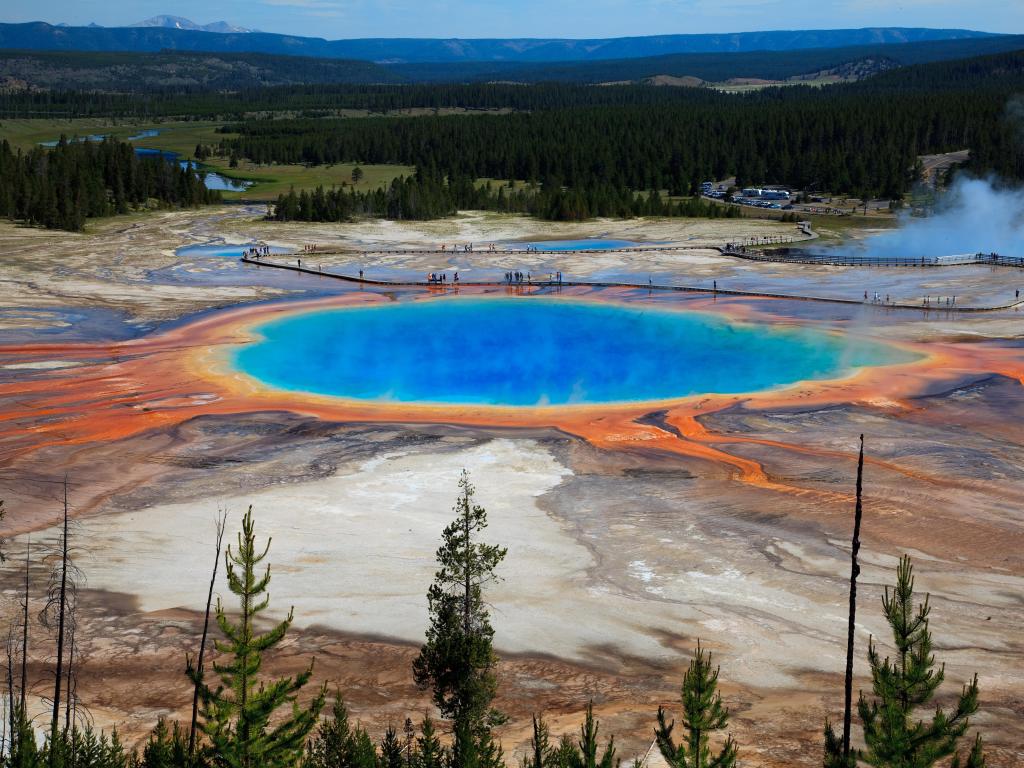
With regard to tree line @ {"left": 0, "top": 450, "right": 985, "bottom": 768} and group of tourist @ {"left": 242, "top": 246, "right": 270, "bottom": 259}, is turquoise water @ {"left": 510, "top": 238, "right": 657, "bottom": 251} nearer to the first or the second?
group of tourist @ {"left": 242, "top": 246, "right": 270, "bottom": 259}

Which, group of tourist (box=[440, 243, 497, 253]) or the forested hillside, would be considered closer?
group of tourist (box=[440, 243, 497, 253])

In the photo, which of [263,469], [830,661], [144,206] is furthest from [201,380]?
[144,206]

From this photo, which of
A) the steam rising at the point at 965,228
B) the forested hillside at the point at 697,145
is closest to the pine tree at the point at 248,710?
the steam rising at the point at 965,228

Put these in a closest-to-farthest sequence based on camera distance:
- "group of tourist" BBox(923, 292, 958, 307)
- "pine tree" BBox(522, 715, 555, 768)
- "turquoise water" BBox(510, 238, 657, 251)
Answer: "pine tree" BBox(522, 715, 555, 768) < "group of tourist" BBox(923, 292, 958, 307) < "turquoise water" BBox(510, 238, 657, 251)

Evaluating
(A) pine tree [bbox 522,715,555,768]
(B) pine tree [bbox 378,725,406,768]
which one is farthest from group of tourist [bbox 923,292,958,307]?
(B) pine tree [bbox 378,725,406,768]

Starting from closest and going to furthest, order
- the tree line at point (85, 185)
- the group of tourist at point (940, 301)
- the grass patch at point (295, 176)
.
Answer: the group of tourist at point (940, 301) → the tree line at point (85, 185) → the grass patch at point (295, 176)

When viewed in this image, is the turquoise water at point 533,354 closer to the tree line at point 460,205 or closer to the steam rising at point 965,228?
the steam rising at point 965,228

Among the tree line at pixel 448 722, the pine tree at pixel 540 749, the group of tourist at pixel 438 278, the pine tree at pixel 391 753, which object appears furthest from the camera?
the group of tourist at pixel 438 278
